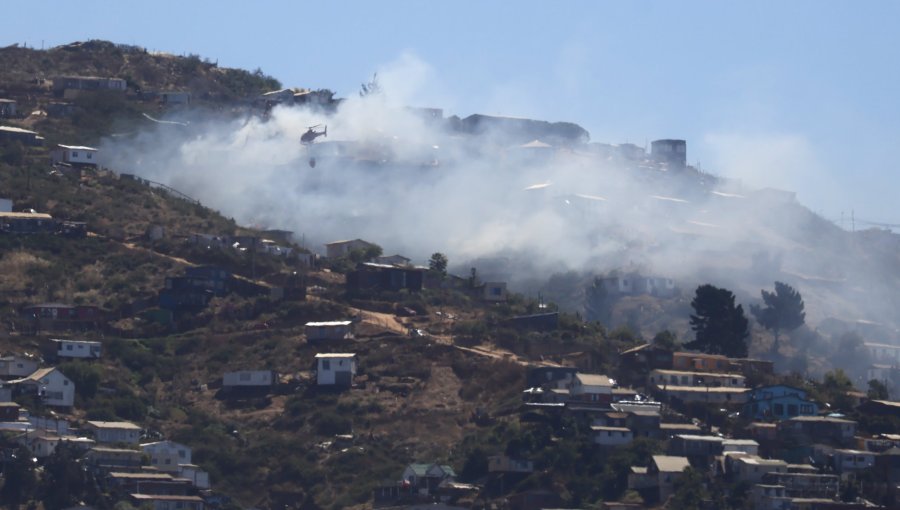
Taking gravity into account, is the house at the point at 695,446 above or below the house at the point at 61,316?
below

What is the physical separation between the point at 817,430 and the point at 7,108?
214 ft

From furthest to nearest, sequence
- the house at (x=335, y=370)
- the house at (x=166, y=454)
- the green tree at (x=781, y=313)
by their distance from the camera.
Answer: the green tree at (x=781, y=313)
the house at (x=335, y=370)
the house at (x=166, y=454)

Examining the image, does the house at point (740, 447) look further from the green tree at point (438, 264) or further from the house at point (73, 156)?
the house at point (73, 156)

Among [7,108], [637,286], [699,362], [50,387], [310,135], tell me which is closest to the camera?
[50,387]

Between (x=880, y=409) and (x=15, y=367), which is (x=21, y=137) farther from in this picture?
(x=880, y=409)

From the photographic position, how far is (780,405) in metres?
97.1

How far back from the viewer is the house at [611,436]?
→ 89.6 metres

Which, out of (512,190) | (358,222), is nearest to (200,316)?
(358,222)

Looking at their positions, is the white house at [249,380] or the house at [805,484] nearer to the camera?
the house at [805,484]

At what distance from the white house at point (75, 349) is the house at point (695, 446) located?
2701 cm

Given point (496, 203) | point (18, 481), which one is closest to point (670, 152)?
point (496, 203)

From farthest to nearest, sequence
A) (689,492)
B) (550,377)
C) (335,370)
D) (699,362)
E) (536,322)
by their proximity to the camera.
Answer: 1. (536,322)
2. (699,362)
3. (335,370)
4. (550,377)
5. (689,492)

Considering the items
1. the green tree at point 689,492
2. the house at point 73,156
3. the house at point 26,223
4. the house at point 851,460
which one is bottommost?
the green tree at point 689,492

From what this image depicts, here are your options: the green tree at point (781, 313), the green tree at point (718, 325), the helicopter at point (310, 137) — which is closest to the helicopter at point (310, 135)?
the helicopter at point (310, 137)
